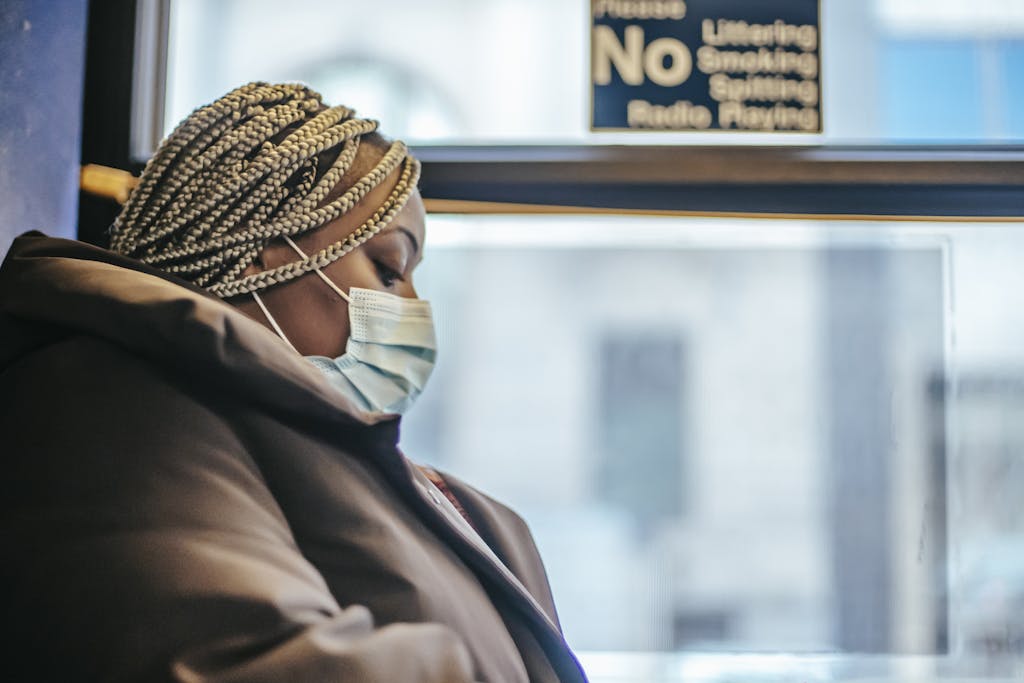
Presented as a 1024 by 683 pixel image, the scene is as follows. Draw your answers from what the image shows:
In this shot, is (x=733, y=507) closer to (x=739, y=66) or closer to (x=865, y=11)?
(x=739, y=66)

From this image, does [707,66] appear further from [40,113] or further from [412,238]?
[40,113]

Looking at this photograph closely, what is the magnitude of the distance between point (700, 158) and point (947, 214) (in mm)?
386

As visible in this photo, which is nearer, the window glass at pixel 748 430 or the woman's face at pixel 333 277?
the woman's face at pixel 333 277

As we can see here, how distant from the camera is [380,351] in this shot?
1151 mm

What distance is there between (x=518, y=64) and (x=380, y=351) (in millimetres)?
679

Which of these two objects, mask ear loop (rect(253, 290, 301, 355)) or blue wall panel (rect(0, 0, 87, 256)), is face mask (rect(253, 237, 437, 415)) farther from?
blue wall panel (rect(0, 0, 87, 256))

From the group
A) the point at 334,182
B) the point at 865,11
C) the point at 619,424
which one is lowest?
the point at 619,424

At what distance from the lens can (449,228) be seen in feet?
5.34

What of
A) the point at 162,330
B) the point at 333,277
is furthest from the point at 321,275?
the point at 162,330

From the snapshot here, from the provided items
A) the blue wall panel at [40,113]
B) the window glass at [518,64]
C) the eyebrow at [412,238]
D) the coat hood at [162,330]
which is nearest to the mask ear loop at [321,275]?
the eyebrow at [412,238]

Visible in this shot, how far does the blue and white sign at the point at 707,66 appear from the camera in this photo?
5.08 ft

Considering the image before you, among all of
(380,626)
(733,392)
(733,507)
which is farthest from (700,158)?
(380,626)

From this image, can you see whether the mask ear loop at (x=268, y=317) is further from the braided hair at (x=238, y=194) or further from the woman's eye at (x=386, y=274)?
the woman's eye at (x=386, y=274)

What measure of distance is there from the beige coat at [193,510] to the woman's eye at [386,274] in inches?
11.6
